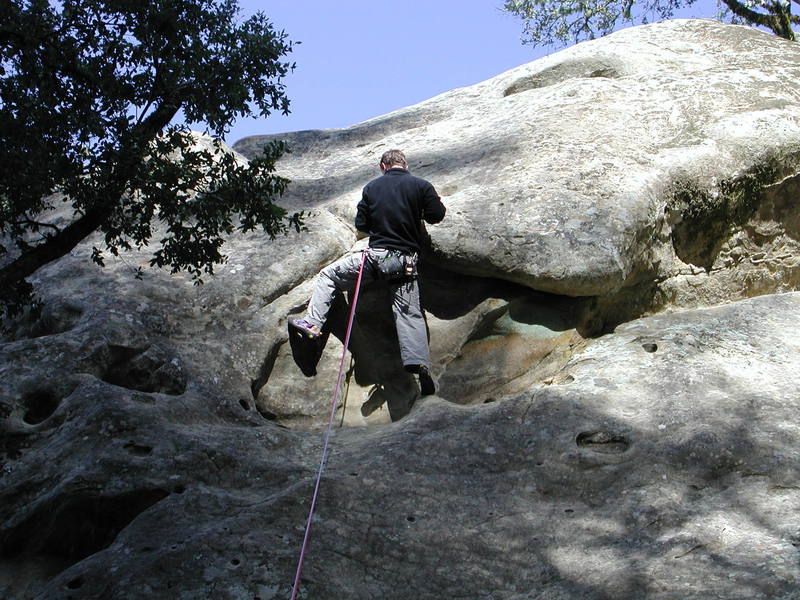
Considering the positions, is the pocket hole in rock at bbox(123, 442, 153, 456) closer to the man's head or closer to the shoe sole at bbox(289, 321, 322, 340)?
the shoe sole at bbox(289, 321, 322, 340)

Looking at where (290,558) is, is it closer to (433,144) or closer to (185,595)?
(185,595)

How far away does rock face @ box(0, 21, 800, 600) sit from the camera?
5.47m

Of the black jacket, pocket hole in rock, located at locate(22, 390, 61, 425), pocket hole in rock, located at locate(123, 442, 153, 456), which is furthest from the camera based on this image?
the black jacket

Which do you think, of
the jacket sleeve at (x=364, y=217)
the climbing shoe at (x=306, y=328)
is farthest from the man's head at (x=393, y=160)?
the climbing shoe at (x=306, y=328)

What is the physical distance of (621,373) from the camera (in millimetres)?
7492

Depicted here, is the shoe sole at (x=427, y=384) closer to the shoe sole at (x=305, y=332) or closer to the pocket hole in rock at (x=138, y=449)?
the shoe sole at (x=305, y=332)

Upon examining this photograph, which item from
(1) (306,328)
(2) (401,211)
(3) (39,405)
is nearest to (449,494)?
(1) (306,328)

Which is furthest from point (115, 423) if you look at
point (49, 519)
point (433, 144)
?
point (433, 144)

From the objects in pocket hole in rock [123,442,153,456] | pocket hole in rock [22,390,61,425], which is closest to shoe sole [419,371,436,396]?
pocket hole in rock [123,442,153,456]

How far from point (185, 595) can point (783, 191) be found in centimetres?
773

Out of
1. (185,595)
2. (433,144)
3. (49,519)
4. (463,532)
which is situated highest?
(433,144)

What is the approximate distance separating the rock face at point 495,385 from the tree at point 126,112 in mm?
1437

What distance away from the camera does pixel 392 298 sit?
27.5 feet

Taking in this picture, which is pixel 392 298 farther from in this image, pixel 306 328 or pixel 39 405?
pixel 39 405
